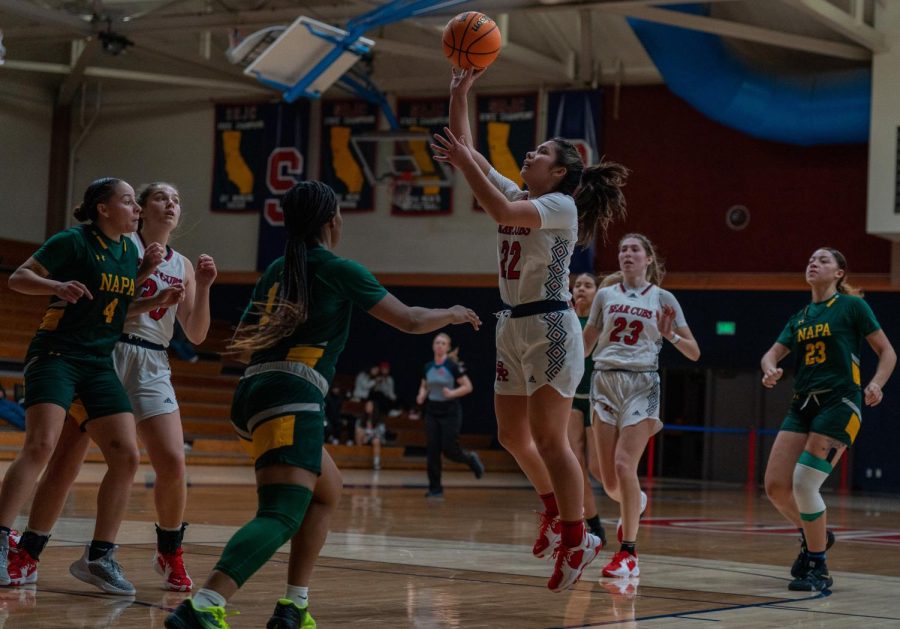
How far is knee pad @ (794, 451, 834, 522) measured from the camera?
6.67m

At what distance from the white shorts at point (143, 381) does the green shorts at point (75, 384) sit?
0.61 feet

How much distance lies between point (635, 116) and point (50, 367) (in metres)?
17.0

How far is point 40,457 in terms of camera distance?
5.20m

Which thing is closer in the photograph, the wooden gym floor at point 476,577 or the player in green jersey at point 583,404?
the wooden gym floor at point 476,577

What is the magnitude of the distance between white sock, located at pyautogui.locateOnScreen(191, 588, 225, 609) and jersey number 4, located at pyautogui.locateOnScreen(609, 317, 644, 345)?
13.3 feet

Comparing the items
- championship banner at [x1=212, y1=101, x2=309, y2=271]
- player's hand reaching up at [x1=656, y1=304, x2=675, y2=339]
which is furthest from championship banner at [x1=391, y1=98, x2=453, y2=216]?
player's hand reaching up at [x1=656, y1=304, x2=675, y2=339]

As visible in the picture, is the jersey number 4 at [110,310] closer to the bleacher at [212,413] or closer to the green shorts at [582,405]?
the green shorts at [582,405]

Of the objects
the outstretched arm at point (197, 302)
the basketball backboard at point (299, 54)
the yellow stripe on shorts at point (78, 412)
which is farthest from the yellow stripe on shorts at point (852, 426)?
the basketball backboard at point (299, 54)

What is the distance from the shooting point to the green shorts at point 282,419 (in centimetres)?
406

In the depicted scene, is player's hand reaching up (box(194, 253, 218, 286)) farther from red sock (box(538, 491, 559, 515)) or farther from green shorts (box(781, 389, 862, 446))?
green shorts (box(781, 389, 862, 446))

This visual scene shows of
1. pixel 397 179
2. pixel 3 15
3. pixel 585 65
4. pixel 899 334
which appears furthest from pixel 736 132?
pixel 3 15

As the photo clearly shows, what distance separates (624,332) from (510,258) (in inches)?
78.2

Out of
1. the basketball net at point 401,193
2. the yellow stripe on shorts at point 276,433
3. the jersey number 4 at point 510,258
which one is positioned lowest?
the yellow stripe on shorts at point 276,433

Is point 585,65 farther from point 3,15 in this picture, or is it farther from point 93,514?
point 93,514
